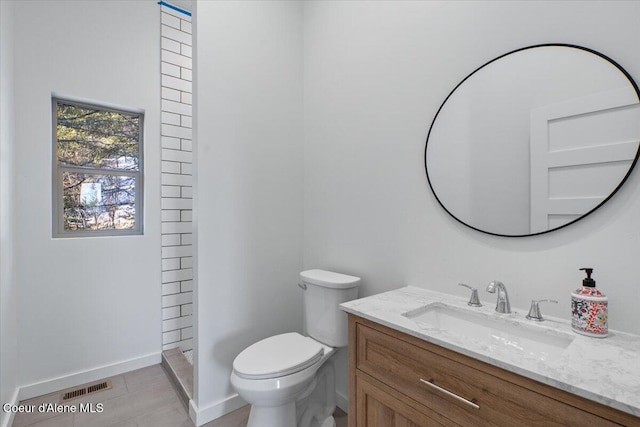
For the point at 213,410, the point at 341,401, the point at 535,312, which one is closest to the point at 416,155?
the point at 535,312

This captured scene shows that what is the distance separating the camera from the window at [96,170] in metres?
2.21

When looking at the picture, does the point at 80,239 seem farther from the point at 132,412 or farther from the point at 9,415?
the point at 132,412

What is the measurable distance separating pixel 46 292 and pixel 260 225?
1.56 m

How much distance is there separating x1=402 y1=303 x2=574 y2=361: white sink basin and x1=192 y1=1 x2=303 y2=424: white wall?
3.80ft

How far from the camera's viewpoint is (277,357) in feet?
4.88

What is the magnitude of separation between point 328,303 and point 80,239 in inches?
74.6

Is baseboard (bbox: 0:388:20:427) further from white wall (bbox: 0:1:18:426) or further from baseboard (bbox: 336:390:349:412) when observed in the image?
baseboard (bbox: 336:390:349:412)

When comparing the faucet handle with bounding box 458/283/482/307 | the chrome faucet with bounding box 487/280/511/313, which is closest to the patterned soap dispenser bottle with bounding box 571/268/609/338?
the chrome faucet with bounding box 487/280/511/313

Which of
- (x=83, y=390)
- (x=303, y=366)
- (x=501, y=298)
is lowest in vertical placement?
(x=83, y=390)

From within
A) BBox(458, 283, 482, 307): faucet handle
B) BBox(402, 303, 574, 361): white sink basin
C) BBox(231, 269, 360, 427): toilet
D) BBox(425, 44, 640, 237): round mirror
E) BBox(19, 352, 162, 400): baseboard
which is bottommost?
BBox(19, 352, 162, 400): baseboard

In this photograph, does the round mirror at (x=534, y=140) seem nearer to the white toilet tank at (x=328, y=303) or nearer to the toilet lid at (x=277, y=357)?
the white toilet tank at (x=328, y=303)

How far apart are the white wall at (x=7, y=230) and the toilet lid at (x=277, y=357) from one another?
1302 millimetres

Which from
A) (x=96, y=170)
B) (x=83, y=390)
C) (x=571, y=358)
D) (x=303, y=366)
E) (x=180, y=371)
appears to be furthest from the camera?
(x=96, y=170)

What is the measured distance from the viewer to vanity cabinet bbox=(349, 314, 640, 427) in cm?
70
